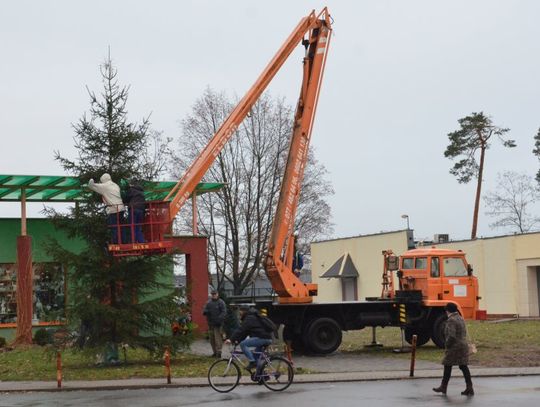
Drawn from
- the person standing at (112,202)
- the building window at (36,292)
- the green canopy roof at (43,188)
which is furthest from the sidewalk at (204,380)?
the building window at (36,292)

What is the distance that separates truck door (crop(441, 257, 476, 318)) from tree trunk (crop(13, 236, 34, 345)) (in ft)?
47.7

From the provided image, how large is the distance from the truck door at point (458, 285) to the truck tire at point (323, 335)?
384 cm

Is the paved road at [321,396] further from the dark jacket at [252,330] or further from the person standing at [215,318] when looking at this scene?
the person standing at [215,318]

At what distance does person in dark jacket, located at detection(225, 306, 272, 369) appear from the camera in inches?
686

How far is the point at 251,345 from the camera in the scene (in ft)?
57.1

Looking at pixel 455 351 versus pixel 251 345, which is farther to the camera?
pixel 251 345

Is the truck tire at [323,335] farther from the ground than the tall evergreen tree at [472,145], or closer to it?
closer to it

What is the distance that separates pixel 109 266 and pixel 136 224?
2.47 meters

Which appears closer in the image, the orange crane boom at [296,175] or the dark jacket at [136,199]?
the dark jacket at [136,199]

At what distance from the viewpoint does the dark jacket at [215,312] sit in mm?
24000

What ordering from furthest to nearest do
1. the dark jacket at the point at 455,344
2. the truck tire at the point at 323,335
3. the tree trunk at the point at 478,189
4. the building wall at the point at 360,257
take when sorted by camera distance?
1. the tree trunk at the point at 478,189
2. the building wall at the point at 360,257
3. the truck tire at the point at 323,335
4. the dark jacket at the point at 455,344

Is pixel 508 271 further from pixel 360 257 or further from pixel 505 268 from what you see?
pixel 360 257

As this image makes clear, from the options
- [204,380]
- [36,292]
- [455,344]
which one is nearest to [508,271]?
[36,292]

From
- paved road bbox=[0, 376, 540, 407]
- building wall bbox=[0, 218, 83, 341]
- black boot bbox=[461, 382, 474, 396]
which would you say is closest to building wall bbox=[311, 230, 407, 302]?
building wall bbox=[0, 218, 83, 341]
